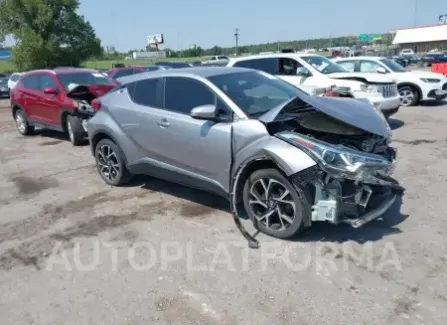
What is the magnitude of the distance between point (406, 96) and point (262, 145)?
426 inches

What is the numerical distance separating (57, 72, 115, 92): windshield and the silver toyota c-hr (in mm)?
4375

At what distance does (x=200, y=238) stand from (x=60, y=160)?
16.1ft

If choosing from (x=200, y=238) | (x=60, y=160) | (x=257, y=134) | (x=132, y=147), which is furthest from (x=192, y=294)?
(x=60, y=160)

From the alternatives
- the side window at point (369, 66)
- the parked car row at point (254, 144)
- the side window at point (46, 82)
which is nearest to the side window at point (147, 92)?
the parked car row at point (254, 144)

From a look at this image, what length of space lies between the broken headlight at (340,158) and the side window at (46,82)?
24.1 feet

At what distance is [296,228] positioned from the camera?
379cm

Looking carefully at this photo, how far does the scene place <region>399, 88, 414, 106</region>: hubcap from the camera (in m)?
12.8

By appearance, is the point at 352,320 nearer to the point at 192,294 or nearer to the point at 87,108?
the point at 192,294

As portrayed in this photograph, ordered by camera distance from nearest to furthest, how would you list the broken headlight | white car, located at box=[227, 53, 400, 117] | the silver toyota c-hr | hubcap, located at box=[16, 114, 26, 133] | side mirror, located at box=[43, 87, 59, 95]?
1. the broken headlight
2. the silver toyota c-hr
3. side mirror, located at box=[43, 87, 59, 95]
4. white car, located at box=[227, 53, 400, 117]
5. hubcap, located at box=[16, 114, 26, 133]

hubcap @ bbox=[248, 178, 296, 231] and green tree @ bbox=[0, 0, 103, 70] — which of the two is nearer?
hubcap @ bbox=[248, 178, 296, 231]

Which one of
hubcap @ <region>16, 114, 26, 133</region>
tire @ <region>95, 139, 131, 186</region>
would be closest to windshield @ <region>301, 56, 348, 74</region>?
tire @ <region>95, 139, 131, 186</region>

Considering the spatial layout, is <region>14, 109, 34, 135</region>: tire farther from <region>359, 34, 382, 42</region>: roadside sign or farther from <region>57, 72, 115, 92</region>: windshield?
<region>359, 34, 382, 42</region>: roadside sign

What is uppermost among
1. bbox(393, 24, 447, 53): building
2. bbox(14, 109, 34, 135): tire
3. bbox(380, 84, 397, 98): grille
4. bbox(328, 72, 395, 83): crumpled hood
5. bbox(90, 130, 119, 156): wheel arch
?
bbox(393, 24, 447, 53): building

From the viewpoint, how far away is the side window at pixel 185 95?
4.50m
